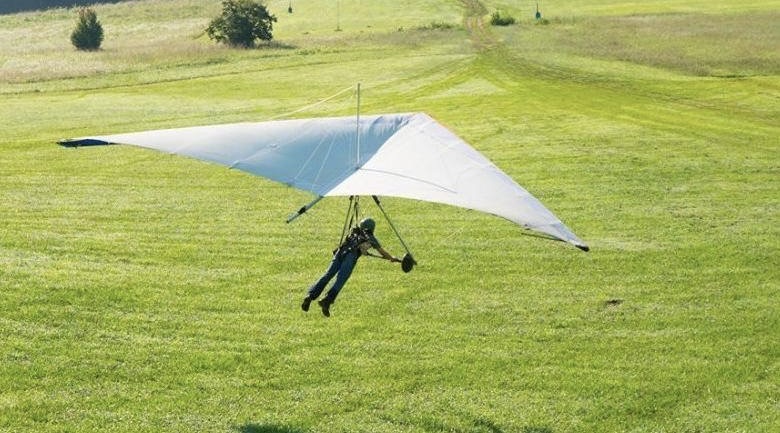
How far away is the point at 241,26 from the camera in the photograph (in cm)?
8231

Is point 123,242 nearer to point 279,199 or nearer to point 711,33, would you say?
point 279,199

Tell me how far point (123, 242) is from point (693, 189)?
20.6 metres

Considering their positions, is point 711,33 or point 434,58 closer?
point 434,58

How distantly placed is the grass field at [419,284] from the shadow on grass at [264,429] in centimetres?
5

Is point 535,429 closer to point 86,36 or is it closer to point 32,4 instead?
point 86,36

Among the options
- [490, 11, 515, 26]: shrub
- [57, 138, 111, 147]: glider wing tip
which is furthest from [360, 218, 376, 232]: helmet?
[490, 11, 515, 26]: shrub

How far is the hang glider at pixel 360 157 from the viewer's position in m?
16.1

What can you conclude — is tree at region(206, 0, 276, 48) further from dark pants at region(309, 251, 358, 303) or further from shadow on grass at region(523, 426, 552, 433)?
shadow on grass at region(523, 426, 552, 433)

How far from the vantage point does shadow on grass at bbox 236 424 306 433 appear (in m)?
16.6

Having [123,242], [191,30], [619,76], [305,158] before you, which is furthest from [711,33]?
[305,158]

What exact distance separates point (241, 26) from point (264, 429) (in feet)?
229

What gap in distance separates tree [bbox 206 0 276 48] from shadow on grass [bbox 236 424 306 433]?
6841cm

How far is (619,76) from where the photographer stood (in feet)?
205

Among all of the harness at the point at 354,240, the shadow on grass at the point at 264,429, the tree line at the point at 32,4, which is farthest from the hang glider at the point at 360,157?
the tree line at the point at 32,4
